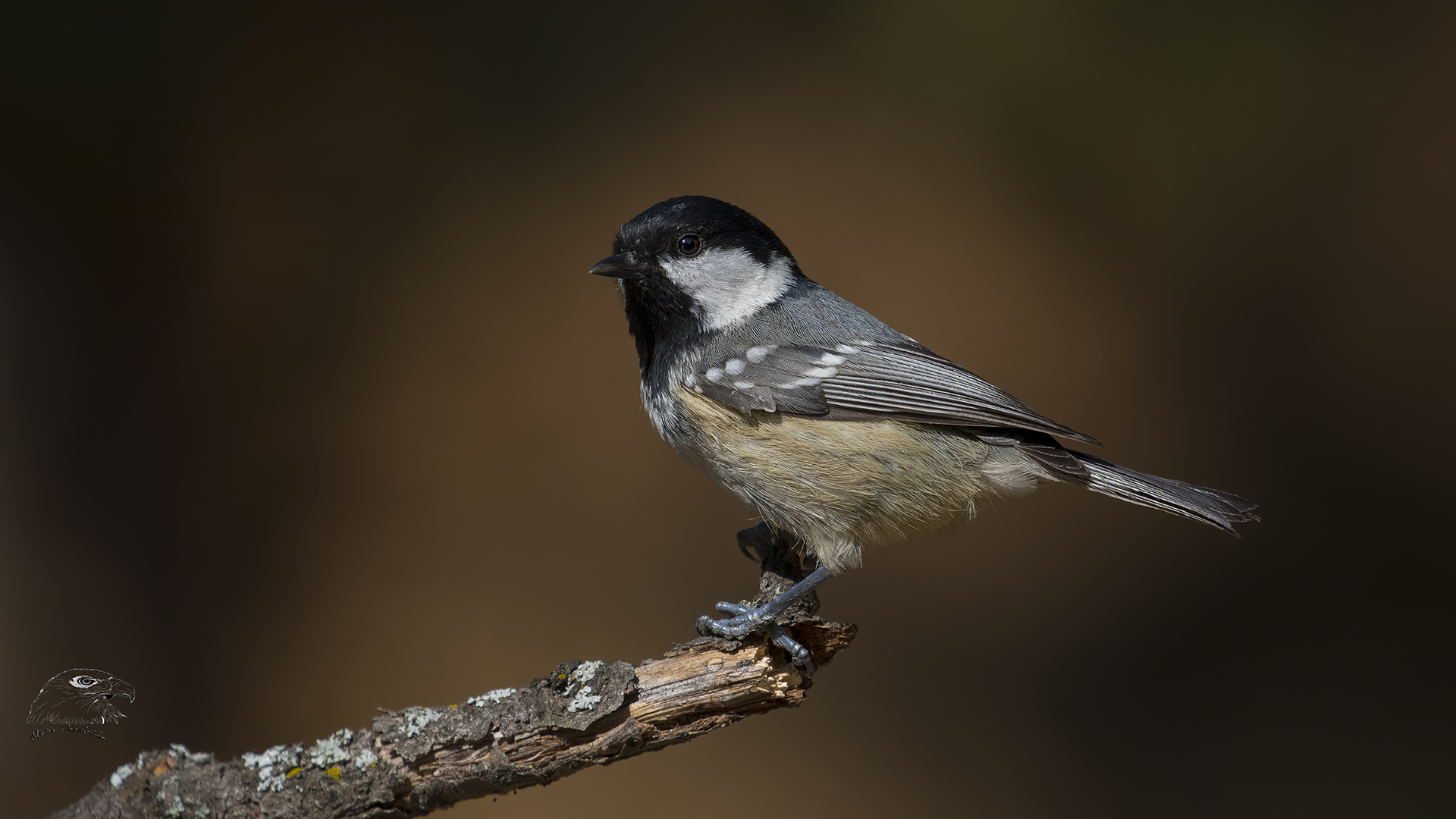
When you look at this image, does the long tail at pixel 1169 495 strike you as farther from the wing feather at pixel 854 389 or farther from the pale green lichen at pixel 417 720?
the pale green lichen at pixel 417 720

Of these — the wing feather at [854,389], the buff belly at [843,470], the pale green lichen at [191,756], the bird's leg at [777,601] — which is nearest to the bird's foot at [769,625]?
the bird's leg at [777,601]

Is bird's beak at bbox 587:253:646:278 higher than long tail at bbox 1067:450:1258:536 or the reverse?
higher

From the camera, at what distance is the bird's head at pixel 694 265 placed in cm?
177

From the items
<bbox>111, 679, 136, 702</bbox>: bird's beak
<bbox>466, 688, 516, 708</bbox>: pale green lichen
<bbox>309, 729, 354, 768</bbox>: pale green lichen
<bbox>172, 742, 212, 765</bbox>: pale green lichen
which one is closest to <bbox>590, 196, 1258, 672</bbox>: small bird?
<bbox>466, 688, 516, 708</bbox>: pale green lichen

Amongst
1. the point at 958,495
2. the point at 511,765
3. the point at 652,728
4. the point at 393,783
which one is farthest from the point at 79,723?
the point at 958,495

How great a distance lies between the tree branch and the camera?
1.27 meters

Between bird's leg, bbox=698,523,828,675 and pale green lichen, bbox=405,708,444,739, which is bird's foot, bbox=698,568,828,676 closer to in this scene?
bird's leg, bbox=698,523,828,675

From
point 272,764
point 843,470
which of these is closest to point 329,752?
point 272,764

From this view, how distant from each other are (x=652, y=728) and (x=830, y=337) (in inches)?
35.0

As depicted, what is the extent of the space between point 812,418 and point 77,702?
5.30ft

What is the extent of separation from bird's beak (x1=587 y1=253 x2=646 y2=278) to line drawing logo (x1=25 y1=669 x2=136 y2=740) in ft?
4.42

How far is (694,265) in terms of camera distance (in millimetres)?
1794

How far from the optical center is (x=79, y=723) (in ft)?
5.33

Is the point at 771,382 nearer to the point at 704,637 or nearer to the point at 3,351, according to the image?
the point at 704,637
